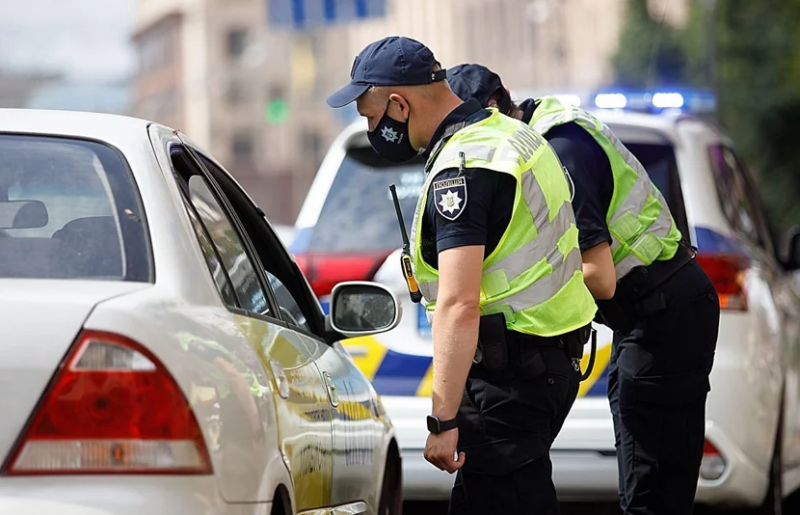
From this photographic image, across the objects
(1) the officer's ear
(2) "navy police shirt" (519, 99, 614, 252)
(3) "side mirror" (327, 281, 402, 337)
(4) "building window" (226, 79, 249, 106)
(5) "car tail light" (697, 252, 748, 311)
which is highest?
(1) the officer's ear

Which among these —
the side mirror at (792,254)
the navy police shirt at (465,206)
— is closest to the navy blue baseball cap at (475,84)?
the navy police shirt at (465,206)

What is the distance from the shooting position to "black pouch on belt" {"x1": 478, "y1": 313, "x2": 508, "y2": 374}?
12.7 ft

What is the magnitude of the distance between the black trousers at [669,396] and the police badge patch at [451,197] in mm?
1339

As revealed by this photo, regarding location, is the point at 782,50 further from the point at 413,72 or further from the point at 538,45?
the point at 413,72

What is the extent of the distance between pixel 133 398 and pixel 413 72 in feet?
5.20

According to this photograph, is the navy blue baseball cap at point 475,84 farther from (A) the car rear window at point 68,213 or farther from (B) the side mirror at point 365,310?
(A) the car rear window at point 68,213

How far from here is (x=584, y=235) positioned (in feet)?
14.4

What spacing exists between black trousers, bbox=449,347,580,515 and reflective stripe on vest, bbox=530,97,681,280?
3.03ft

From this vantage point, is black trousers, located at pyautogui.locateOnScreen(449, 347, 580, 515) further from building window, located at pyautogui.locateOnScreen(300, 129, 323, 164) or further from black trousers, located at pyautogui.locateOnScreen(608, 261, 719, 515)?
building window, located at pyautogui.locateOnScreen(300, 129, 323, 164)

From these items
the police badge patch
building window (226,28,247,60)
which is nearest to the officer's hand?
the police badge patch

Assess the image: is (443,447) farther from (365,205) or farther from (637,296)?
(365,205)

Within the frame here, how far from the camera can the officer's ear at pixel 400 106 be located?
3.96 metres

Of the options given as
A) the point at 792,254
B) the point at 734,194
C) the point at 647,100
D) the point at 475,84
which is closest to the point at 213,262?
the point at 475,84

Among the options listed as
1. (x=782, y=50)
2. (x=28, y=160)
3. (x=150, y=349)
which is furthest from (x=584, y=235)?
(x=782, y=50)
